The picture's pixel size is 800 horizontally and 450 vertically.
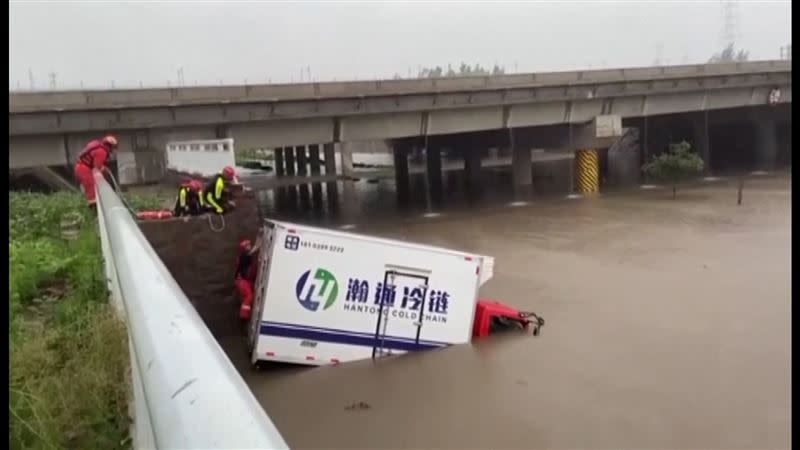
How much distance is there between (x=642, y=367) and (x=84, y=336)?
27.4 feet

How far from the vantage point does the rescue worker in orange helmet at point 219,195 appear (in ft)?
42.7

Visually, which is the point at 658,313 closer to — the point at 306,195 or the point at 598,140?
the point at 598,140

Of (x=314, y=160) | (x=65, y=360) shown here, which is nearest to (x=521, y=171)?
(x=314, y=160)

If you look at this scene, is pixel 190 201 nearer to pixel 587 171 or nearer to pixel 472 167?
pixel 587 171

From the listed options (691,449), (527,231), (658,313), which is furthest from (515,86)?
(691,449)

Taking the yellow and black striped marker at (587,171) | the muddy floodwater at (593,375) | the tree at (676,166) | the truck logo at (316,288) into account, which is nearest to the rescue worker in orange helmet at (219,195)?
the muddy floodwater at (593,375)

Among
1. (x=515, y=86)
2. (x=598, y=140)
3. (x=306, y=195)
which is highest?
(x=515, y=86)

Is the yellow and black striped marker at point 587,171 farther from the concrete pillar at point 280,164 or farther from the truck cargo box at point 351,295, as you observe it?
the concrete pillar at point 280,164

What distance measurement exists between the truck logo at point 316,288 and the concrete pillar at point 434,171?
91.2ft

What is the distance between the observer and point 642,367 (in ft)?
37.0

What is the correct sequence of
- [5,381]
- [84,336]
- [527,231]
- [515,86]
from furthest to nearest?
1. [515,86]
2. [527,231]
3. [84,336]
4. [5,381]

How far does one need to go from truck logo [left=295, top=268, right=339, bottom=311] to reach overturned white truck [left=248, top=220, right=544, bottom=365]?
0.01 meters

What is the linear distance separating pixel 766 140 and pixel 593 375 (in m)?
43.0

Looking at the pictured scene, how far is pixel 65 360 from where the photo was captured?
5.16 m
